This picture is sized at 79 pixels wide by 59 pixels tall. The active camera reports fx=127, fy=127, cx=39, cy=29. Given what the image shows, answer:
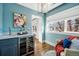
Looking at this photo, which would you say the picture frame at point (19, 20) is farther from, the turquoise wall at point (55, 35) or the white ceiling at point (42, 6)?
the turquoise wall at point (55, 35)

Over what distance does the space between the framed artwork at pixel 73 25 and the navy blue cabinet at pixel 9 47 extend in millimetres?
879

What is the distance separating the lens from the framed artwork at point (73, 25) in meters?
2.01

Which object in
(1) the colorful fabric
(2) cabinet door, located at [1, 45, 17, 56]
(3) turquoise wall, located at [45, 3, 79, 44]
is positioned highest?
(3) turquoise wall, located at [45, 3, 79, 44]

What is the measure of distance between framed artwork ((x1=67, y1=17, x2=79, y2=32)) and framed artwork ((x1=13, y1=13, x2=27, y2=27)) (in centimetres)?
72

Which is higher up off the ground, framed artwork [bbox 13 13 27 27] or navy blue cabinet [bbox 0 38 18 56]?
framed artwork [bbox 13 13 27 27]

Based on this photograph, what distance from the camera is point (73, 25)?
80.0 inches

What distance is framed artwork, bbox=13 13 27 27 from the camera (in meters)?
2.04

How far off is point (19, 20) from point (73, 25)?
878 millimetres

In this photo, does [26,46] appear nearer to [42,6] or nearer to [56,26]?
[56,26]

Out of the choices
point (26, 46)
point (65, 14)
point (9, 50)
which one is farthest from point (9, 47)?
point (65, 14)

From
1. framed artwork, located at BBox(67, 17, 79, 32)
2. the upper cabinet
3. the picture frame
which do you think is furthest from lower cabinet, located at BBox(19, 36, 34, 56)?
framed artwork, located at BBox(67, 17, 79, 32)

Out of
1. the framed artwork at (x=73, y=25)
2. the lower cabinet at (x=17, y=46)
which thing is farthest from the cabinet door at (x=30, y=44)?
the framed artwork at (x=73, y=25)

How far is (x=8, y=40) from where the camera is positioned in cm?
197

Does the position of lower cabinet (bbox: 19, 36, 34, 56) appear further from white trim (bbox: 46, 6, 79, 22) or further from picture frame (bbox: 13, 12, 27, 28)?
white trim (bbox: 46, 6, 79, 22)
